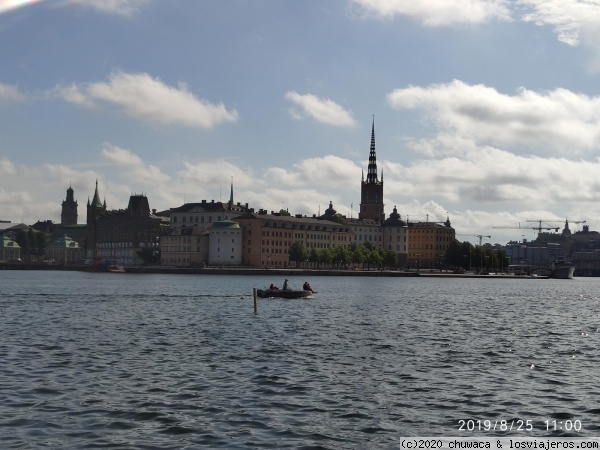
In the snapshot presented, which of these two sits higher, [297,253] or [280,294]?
[297,253]

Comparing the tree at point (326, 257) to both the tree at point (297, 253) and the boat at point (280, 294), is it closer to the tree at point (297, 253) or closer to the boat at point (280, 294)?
the tree at point (297, 253)

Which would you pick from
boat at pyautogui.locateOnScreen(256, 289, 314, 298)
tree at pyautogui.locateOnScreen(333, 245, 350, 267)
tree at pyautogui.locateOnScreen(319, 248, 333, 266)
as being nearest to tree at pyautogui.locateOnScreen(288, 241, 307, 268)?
tree at pyautogui.locateOnScreen(319, 248, 333, 266)

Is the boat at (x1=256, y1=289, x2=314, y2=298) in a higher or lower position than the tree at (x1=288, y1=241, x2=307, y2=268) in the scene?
lower

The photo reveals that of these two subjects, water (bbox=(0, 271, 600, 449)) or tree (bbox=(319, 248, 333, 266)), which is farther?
tree (bbox=(319, 248, 333, 266))

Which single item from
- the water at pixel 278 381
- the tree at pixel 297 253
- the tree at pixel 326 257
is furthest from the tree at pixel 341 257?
the water at pixel 278 381

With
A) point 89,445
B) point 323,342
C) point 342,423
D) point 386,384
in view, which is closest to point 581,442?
point 342,423

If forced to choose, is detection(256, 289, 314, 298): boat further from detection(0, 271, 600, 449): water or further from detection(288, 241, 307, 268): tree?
detection(288, 241, 307, 268): tree

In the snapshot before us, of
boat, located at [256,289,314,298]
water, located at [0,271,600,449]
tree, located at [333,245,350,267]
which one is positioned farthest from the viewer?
tree, located at [333,245,350,267]

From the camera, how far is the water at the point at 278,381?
67.1 feet

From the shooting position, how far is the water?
20.5 metres

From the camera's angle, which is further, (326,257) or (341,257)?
(341,257)

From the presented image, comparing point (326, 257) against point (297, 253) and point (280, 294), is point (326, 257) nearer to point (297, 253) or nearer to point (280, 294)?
point (297, 253)

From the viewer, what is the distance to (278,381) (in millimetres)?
27234

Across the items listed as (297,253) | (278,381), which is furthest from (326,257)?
(278,381)
